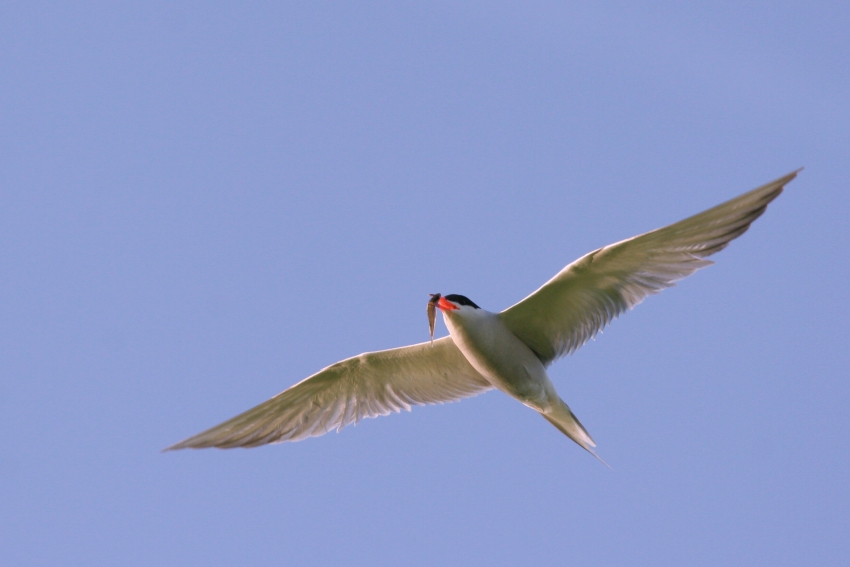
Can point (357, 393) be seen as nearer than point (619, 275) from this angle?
No

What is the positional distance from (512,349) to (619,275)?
1.25 m

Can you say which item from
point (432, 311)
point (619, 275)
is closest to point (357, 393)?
point (432, 311)

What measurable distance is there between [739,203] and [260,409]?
16.6 ft

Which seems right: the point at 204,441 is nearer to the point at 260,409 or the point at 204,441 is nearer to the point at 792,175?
the point at 260,409

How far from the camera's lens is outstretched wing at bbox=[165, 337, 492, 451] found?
405 inches

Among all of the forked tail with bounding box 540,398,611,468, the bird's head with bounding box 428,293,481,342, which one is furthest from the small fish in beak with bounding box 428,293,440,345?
the forked tail with bounding box 540,398,611,468

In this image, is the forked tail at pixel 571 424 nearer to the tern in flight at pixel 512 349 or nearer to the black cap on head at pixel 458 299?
the tern in flight at pixel 512 349

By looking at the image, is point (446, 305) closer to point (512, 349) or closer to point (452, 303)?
point (452, 303)

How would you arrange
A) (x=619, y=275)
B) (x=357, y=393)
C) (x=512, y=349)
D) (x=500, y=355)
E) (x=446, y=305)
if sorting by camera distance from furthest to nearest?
(x=357, y=393) < (x=512, y=349) < (x=500, y=355) < (x=446, y=305) < (x=619, y=275)

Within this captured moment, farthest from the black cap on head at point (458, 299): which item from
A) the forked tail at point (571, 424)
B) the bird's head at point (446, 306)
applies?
the forked tail at point (571, 424)

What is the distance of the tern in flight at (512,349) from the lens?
891cm

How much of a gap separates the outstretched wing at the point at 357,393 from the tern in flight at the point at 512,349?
0.01 meters

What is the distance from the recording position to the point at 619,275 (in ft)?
30.7

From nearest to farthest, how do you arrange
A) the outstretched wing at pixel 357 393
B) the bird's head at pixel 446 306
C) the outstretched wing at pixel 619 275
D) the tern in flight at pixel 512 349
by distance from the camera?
1. the outstretched wing at pixel 619 275
2. the tern in flight at pixel 512 349
3. the bird's head at pixel 446 306
4. the outstretched wing at pixel 357 393
